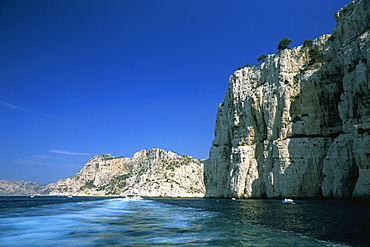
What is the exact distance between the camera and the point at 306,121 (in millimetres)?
81500

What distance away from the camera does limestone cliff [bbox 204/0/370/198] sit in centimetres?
6144

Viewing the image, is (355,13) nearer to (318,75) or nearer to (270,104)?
(318,75)

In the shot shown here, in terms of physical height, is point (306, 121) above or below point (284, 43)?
below

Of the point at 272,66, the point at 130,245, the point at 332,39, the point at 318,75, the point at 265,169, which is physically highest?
the point at 332,39

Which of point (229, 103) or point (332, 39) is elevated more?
point (332, 39)

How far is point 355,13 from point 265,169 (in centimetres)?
4895

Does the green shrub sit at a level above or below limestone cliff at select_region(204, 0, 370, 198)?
above

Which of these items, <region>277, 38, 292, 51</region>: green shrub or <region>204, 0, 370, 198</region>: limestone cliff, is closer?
<region>204, 0, 370, 198</region>: limestone cliff

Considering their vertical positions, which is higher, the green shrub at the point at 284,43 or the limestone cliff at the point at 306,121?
the green shrub at the point at 284,43

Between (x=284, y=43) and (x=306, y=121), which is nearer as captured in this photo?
(x=306, y=121)

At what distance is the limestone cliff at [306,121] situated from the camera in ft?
202

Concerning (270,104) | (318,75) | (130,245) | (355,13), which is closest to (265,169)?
(270,104)

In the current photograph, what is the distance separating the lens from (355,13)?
66688 mm

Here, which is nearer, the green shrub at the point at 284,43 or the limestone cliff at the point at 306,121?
the limestone cliff at the point at 306,121
